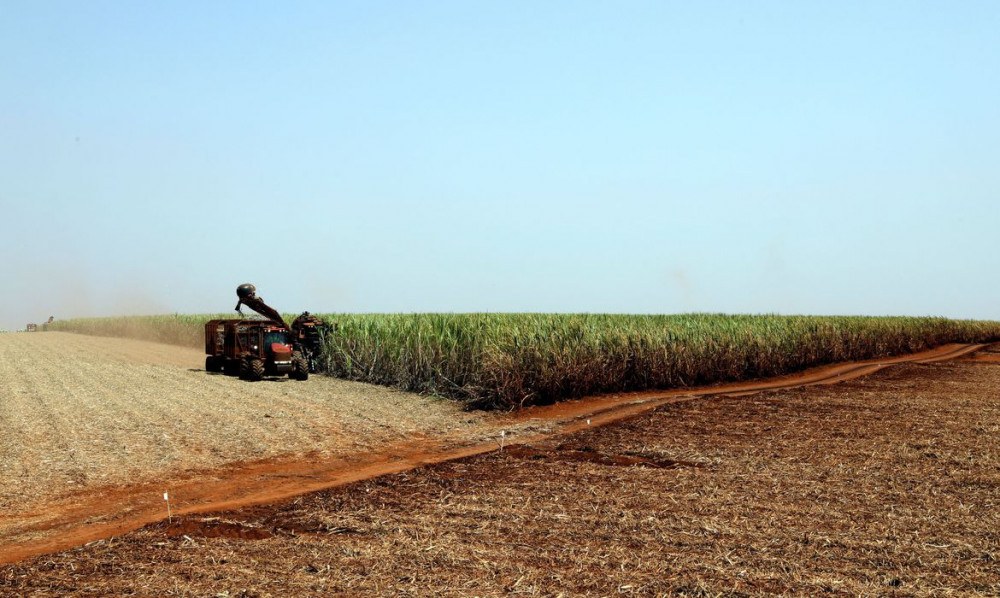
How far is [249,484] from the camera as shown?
11281 mm

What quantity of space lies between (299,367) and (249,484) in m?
13.7

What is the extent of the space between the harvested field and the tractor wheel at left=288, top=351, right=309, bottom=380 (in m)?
12.4

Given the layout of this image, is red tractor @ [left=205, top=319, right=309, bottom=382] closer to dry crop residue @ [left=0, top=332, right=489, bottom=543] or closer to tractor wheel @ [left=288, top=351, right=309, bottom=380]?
tractor wheel @ [left=288, top=351, right=309, bottom=380]

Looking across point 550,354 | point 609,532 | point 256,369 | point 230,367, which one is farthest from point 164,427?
point 230,367

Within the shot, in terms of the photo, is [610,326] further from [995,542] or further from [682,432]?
[995,542]

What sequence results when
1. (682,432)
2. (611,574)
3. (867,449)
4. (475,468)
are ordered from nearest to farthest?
(611,574), (475,468), (867,449), (682,432)

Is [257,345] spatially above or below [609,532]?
above

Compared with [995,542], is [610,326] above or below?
above

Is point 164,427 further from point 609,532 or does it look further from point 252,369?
point 609,532

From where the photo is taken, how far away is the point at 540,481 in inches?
429

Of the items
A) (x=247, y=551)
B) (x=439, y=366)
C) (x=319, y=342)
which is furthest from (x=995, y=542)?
(x=319, y=342)

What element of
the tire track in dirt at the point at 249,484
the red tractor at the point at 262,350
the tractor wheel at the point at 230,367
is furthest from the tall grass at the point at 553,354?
the tractor wheel at the point at 230,367

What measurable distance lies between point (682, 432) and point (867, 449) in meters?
3.18

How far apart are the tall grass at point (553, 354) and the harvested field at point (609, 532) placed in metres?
6.19
